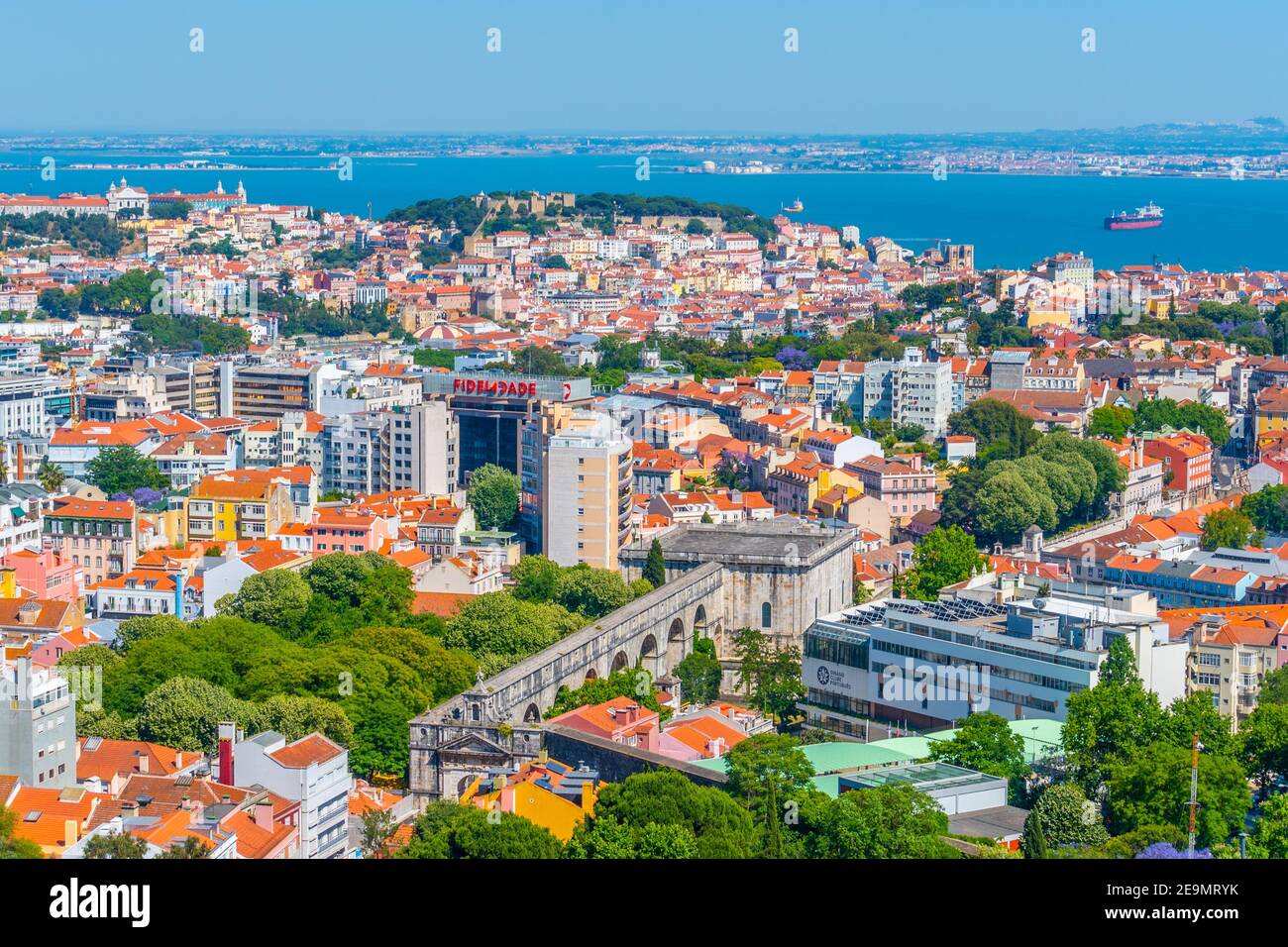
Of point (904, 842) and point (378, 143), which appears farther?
point (378, 143)

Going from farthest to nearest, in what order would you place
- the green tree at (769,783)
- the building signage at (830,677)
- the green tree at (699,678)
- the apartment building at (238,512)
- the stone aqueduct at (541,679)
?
1. the apartment building at (238,512)
2. the green tree at (699,678)
3. the building signage at (830,677)
4. the stone aqueduct at (541,679)
5. the green tree at (769,783)

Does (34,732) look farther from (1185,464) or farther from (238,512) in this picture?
(1185,464)

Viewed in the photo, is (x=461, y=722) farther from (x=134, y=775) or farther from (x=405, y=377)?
(x=405, y=377)

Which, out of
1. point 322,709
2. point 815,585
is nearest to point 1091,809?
point 322,709

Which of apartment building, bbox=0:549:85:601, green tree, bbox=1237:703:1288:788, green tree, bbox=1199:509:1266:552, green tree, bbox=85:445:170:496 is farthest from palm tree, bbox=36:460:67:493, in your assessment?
green tree, bbox=1237:703:1288:788

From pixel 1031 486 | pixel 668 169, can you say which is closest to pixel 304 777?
pixel 1031 486

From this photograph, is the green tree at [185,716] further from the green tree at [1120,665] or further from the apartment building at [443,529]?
the apartment building at [443,529]

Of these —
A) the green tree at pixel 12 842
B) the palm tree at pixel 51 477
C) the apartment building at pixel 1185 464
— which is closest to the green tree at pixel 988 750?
the green tree at pixel 12 842

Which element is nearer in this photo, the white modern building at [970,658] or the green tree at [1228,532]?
the white modern building at [970,658]
